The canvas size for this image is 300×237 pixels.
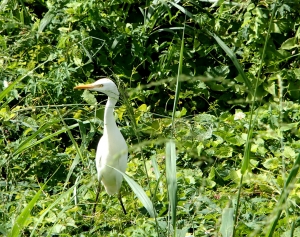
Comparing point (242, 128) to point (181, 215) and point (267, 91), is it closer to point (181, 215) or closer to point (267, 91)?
point (267, 91)

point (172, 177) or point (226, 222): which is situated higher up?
point (172, 177)

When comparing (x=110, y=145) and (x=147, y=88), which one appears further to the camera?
(x=147, y=88)

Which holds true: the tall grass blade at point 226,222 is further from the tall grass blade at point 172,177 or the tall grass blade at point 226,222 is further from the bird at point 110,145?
the bird at point 110,145

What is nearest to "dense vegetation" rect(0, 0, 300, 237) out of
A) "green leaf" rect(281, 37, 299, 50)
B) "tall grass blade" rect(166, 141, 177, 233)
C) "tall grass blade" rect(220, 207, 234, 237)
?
"green leaf" rect(281, 37, 299, 50)

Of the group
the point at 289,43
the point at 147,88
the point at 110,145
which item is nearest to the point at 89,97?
the point at 147,88

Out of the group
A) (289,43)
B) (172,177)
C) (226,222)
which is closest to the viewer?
(172,177)

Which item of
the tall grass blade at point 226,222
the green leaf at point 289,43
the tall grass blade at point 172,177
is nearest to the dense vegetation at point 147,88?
the green leaf at point 289,43

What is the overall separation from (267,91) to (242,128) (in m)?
0.43

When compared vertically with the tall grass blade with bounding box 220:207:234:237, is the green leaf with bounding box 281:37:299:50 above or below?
below

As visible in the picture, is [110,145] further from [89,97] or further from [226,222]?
[226,222]

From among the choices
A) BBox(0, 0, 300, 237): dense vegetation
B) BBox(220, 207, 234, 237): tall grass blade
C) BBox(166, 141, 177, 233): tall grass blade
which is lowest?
BBox(0, 0, 300, 237): dense vegetation

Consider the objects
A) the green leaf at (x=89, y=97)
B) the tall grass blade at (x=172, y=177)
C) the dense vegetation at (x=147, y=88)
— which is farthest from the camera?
the green leaf at (x=89, y=97)

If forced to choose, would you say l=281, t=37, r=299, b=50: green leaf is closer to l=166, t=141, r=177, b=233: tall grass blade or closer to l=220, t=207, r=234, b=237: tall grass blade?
l=220, t=207, r=234, b=237: tall grass blade

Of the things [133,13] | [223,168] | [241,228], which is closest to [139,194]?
[241,228]
